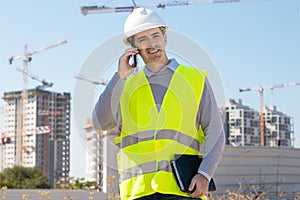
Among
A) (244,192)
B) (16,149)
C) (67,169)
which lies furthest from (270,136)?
(244,192)

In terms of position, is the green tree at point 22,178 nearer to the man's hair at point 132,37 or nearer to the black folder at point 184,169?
the man's hair at point 132,37

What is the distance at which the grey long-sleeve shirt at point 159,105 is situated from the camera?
2.99 m

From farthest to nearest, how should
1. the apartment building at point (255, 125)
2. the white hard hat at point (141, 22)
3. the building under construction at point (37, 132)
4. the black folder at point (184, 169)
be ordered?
the building under construction at point (37, 132)
the apartment building at point (255, 125)
the white hard hat at point (141, 22)
the black folder at point (184, 169)

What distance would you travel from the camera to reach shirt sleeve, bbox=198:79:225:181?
2.99 meters

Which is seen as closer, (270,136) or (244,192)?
(244,192)

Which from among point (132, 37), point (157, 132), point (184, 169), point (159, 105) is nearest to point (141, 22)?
point (132, 37)

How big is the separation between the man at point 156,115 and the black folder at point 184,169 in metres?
0.02

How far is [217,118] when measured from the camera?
9.89ft

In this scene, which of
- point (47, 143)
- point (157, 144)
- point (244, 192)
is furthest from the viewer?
point (47, 143)

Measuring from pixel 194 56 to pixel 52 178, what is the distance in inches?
4217

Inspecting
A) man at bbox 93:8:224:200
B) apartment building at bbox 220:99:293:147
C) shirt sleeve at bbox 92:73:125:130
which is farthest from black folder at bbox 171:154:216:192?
apartment building at bbox 220:99:293:147

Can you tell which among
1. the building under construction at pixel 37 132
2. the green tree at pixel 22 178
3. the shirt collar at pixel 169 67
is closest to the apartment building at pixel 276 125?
the building under construction at pixel 37 132

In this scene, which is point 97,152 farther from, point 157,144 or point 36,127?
point 36,127

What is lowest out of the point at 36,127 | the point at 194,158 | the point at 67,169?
the point at 194,158
